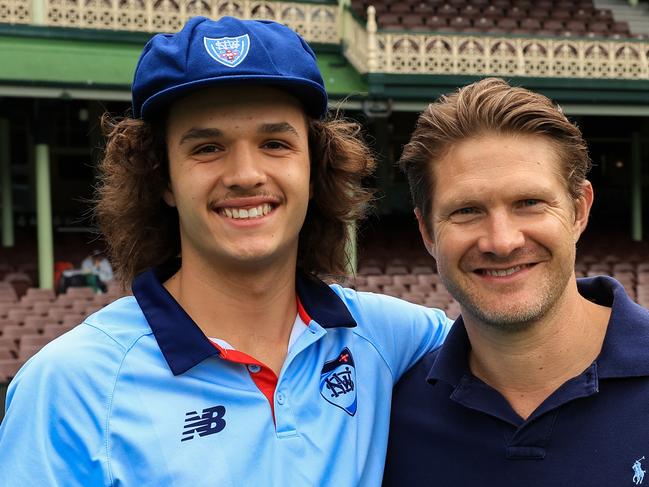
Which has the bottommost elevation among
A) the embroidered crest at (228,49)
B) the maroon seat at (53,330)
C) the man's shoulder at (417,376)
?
the maroon seat at (53,330)

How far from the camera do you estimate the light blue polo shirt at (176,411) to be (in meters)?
1.91

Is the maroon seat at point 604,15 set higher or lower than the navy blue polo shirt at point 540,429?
higher

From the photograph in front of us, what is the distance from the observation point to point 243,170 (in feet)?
7.07

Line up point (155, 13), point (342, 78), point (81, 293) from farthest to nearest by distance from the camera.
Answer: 1. point (342, 78)
2. point (155, 13)
3. point (81, 293)

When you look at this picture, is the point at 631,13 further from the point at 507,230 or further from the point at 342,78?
the point at 507,230

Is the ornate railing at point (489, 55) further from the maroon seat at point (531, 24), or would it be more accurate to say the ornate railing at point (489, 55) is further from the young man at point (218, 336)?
the young man at point (218, 336)

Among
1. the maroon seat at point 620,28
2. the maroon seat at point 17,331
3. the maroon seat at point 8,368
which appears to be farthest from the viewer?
the maroon seat at point 620,28

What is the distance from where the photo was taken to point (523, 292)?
2188 mm

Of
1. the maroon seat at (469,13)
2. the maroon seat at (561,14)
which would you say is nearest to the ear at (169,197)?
the maroon seat at (469,13)

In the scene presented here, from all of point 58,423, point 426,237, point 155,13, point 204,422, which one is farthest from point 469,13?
point 58,423

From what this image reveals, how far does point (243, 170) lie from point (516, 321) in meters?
0.90

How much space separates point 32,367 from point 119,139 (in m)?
0.94

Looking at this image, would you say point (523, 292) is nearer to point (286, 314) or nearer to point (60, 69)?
point (286, 314)

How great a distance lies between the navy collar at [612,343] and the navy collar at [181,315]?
1.10 ft
